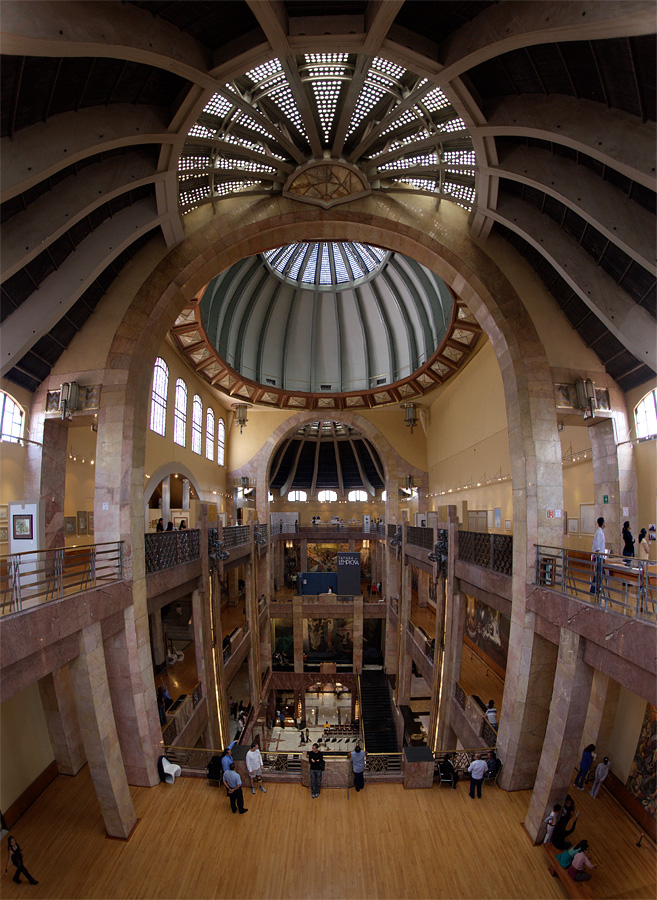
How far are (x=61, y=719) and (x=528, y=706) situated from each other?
909cm

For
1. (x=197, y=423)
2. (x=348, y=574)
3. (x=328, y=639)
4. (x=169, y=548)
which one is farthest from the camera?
(x=328, y=639)

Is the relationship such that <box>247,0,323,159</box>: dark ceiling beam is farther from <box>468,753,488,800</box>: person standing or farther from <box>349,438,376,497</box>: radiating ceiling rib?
<box>349,438,376,497</box>: radiating ceiling rib

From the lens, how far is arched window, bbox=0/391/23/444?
30.0 feet

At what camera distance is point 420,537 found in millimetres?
16922

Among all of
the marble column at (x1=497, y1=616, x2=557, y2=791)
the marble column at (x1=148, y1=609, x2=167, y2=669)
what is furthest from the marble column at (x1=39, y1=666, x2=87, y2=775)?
the marble column at (x1=497, y1=616, x2=557, y2=791)

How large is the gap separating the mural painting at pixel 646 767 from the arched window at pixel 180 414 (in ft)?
52.0

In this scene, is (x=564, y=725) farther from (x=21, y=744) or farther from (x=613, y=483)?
(x=21, y=744)

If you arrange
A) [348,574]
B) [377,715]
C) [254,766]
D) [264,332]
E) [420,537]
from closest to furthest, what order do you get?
[254,766] < [420,537] < [377,715] < [264,332] < [348,574]

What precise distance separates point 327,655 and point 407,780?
1735 centimetres

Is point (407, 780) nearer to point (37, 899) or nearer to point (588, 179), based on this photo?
point (37, 899)

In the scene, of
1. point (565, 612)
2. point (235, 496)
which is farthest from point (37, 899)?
point (235, 496)

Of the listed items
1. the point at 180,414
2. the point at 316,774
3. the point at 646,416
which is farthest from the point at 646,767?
the point at 180,414

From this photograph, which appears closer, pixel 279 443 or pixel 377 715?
pixel 377 715

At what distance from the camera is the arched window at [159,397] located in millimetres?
15469
